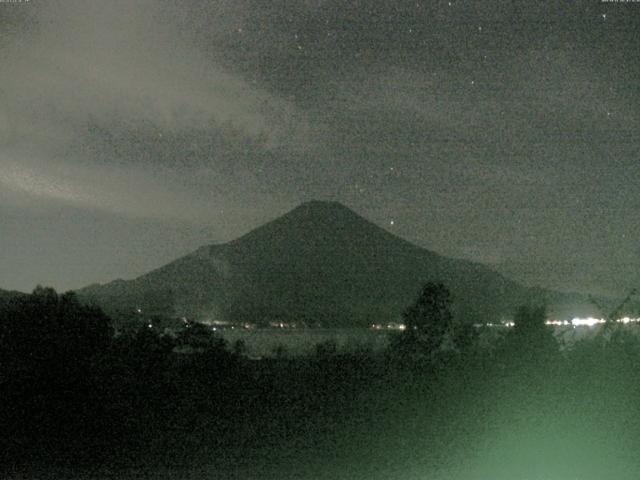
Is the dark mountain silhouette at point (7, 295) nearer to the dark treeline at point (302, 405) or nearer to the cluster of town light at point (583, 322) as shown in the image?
the dark treeline at point (302, 405)

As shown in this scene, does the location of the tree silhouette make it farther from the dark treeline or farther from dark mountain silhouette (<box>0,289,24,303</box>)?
dark mountain silhouette (<box>0,289,24,303</box>)

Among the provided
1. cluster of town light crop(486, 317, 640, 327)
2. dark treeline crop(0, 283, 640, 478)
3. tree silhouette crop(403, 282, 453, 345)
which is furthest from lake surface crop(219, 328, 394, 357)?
cluster of town light crop(486, 317, 640, 327)

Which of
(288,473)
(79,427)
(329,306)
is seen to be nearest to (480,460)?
(288,473)

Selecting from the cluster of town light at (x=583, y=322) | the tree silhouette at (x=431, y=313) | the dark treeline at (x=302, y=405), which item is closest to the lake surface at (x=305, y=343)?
the tree silhouette at (x=431, y=313)

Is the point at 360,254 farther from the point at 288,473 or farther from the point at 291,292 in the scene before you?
the point at 288,473

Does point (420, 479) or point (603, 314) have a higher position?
point (603, 314)

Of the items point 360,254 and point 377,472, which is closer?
point 377,472

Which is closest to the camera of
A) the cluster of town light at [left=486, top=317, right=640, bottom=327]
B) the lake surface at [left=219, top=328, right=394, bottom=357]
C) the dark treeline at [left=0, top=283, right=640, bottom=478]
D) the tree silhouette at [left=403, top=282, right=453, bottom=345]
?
the dark treeline at [left=0, top=283, right=640, bottom=478]

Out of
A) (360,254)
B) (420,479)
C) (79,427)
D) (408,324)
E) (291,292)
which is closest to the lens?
(420,479)

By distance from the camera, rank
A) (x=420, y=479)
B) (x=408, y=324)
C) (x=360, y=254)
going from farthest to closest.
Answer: (x=360, y=254), (x=408, y=324), (x=420, y=479)
